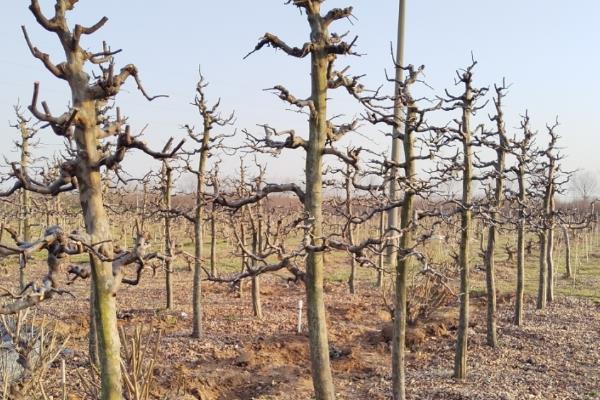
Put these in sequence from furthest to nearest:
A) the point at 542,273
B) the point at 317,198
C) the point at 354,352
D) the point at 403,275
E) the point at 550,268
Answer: the point at 550,268
the point at 542,273
the point at 354,352
the point at 403,275
the point at 317,198

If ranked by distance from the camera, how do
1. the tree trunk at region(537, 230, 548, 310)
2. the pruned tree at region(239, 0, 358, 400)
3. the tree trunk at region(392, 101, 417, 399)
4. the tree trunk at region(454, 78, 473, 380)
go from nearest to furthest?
the pruned tree at region(239, 0, 358, 400), the tree trunk at region(392, 101, 417, 399), the tree trunk at region(454, 78, 473, 380), the tree trunk at region(537, 230, 548, 310)

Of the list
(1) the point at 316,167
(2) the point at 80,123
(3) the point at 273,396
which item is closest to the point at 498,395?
(3) the point at 273,396

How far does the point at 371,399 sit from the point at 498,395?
215 centimetres

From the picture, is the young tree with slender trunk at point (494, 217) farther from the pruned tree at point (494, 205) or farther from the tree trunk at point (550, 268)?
the tree trunk at point (550, 268)

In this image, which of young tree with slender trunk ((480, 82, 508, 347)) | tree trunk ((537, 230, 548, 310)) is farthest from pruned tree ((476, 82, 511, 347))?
tree trunk ((537, 230, 548, 310))

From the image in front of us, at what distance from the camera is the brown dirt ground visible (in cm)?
954

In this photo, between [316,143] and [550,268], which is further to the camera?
[550,268]

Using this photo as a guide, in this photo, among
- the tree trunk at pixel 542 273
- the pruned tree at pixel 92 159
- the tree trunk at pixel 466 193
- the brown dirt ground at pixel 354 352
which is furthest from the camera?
the tree trunk at pixel 542 273

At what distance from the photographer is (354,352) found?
12.0m

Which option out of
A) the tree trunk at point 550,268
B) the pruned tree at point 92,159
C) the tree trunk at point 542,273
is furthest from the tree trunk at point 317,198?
the tree trunk at point 550,268

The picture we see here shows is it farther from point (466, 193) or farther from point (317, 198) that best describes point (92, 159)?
point (466, 193)

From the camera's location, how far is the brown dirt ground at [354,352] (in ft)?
31.3

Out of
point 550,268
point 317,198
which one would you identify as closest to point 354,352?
point 317,198

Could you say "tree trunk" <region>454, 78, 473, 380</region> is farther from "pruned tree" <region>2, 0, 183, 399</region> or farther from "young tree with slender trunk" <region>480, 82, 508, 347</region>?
"pruned tree" <region>2, 0, 183, 399</region>
